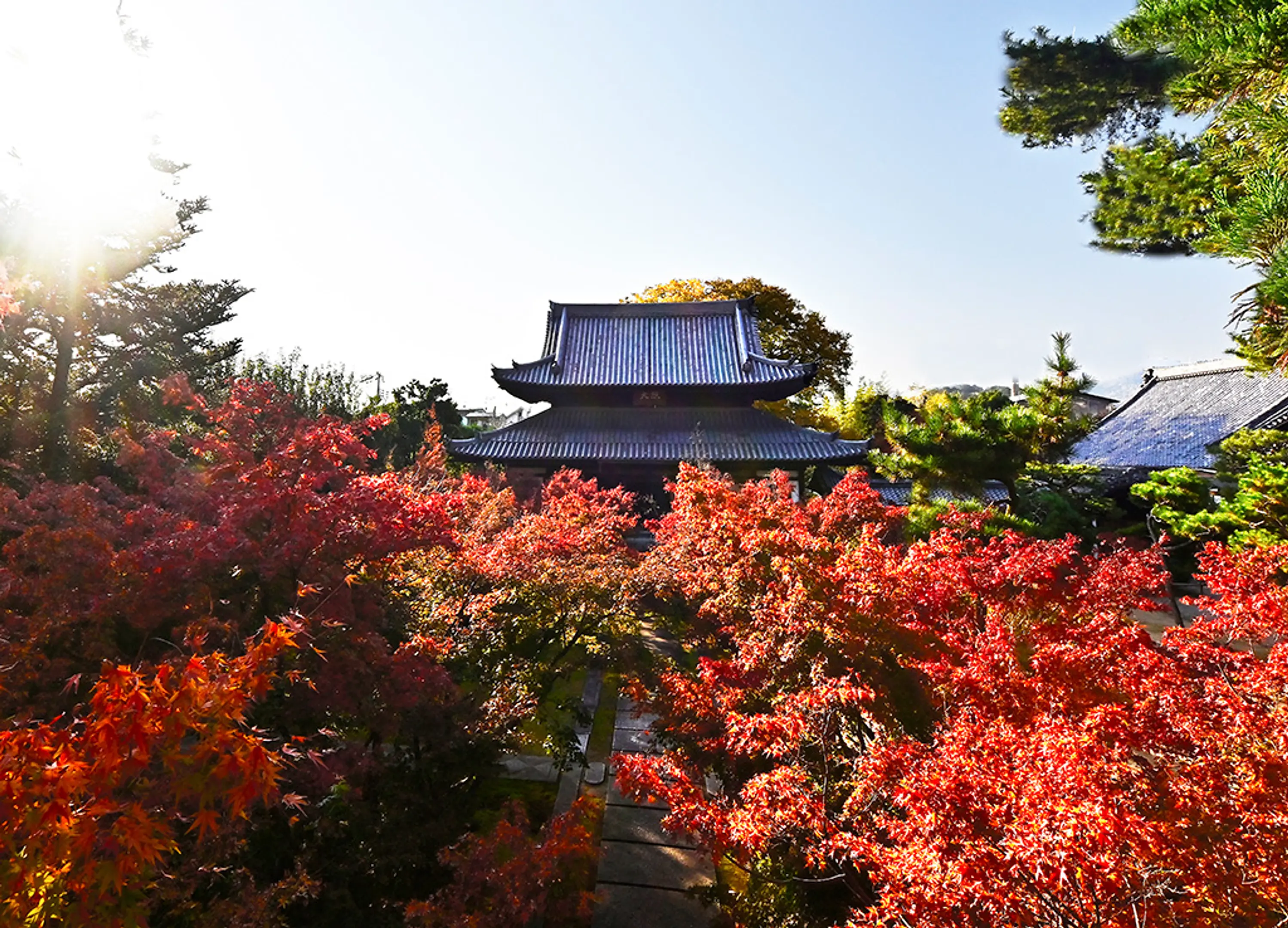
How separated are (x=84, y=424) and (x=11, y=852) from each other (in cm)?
1699

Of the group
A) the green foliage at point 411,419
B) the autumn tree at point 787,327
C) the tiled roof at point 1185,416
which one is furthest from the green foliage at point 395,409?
the tiled roof at point 1185,416

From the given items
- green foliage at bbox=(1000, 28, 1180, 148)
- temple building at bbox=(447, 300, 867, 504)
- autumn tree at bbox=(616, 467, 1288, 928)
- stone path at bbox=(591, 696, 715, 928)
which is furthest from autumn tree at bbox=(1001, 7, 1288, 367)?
temple building at bbox=(447, 300, 867, 504)

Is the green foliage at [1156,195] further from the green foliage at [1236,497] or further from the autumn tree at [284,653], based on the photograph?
the autumn tree at [284,653]

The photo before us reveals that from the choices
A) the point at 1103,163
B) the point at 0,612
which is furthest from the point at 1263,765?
the point at 1103,163

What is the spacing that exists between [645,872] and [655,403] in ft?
46.6

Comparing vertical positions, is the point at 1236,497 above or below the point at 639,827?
above

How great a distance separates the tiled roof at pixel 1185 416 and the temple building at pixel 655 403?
11.0m

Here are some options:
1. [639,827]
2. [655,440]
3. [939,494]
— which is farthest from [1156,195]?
[639,827]

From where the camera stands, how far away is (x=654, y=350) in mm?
20031

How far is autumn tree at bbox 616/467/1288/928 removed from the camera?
2.59 meters

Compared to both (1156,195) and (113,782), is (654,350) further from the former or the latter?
(113,782)

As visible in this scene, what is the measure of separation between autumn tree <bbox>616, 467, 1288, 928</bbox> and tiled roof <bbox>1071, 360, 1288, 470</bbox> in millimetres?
15101

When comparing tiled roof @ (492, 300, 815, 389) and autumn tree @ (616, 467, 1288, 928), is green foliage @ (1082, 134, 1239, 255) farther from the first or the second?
autumn tree @ (616, 467, 1288, 928)

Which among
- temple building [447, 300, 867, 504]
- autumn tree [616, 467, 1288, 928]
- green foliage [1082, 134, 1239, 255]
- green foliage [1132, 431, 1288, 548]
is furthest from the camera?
temple building [447, 300, 867, 504]
